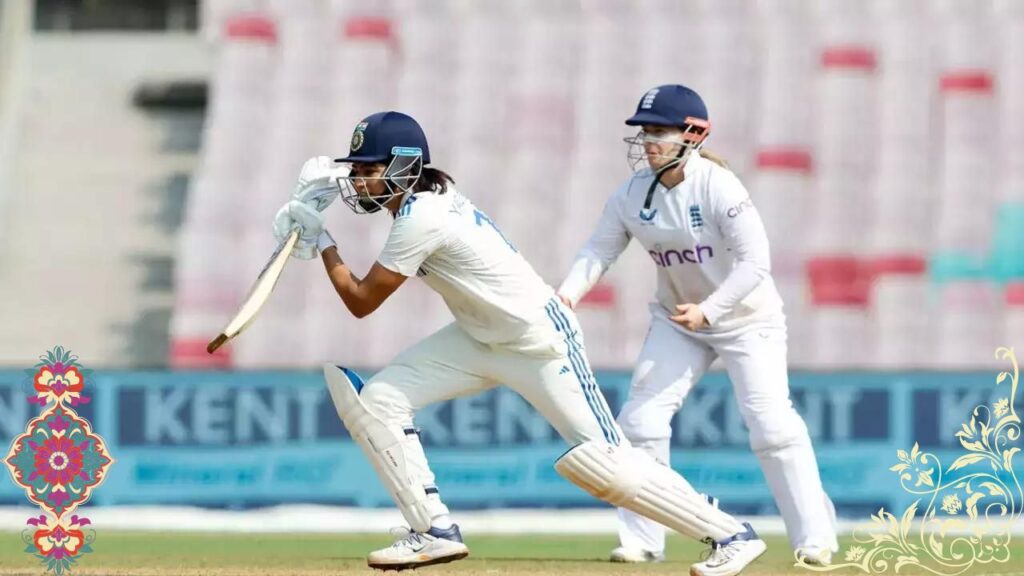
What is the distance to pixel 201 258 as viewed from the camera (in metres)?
12.7

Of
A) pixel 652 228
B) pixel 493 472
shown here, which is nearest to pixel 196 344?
pixel 493 472

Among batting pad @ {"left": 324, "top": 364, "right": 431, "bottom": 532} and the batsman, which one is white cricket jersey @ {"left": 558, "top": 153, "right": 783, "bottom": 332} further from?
batting pad @ {"left": 324, "top": 364, "right": 431, "bottom": 532}

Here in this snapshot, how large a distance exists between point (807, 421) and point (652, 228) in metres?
3.48

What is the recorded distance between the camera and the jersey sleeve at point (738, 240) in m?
5.91

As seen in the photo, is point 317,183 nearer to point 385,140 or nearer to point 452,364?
point 385,140

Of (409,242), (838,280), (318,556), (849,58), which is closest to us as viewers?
(409,242)

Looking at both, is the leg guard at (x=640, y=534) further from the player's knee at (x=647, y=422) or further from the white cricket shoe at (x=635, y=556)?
the player's knee at (x=647, y=422)

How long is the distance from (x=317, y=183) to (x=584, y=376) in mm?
982

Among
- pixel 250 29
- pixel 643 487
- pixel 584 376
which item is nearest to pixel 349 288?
pixel 584 376

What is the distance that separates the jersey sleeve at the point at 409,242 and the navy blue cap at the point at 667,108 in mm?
1125

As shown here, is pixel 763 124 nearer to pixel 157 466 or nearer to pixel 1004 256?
pixel 1004 256

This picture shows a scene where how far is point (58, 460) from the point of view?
5.32 metres

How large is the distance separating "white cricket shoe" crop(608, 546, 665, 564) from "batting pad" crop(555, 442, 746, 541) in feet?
3.44

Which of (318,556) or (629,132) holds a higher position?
(629,132)
